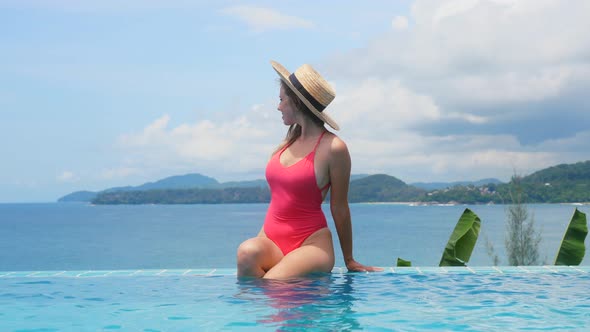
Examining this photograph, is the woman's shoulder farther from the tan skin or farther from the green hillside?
the green hillside

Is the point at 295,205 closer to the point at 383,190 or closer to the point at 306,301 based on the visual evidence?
the point at 306,301

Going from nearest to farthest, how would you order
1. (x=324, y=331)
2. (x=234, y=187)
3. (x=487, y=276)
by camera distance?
(x=324, y=331)
(x=487, y=276)
(x=234, y=187)

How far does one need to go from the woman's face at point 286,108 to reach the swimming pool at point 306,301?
4.29 ft

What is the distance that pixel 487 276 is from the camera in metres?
6.26

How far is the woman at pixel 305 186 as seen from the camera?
542 centimetres

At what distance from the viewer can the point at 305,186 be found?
5461mm

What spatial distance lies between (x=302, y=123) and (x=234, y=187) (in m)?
159

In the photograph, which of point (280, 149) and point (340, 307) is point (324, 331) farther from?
point (280, 149)

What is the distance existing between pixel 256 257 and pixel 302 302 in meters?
0.79

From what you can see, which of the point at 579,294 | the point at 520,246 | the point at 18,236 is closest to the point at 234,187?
the point at 18,236

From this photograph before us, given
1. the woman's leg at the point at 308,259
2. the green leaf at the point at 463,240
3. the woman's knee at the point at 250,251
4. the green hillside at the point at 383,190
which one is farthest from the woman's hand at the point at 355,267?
the green hillside at the point at 383,190

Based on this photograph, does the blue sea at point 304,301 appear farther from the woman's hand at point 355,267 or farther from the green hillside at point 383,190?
the green hillside at point 383,190

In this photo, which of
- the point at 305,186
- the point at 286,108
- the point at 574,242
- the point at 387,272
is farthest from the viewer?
the point at 574,242

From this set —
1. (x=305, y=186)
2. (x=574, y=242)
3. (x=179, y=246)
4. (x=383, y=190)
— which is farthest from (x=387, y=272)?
(x=383, y=190)
